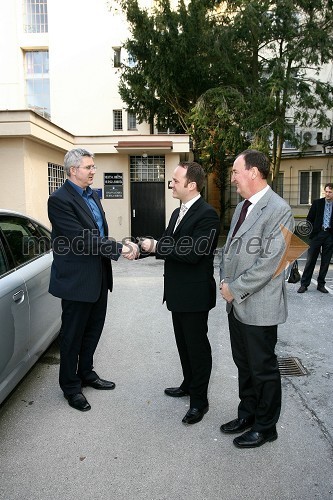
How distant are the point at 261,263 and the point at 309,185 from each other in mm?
20616

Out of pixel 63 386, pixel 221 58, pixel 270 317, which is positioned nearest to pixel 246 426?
pixel 270 317

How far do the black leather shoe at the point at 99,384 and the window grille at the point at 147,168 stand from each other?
10.4 meters

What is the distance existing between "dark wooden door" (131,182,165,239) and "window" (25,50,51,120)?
27.8 ft

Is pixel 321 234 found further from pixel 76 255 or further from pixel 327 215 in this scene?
pixel 76 255

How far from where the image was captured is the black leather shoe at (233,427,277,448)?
270 centimetres

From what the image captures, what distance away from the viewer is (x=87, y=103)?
58.5 ft

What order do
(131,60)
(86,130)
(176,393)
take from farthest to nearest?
(86,130) < (131,60) < (176,393)

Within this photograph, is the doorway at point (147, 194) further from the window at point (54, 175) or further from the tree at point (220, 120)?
the window at point (54, 175)

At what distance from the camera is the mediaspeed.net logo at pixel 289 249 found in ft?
8.31

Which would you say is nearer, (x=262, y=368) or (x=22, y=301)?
(x=262, y=368)

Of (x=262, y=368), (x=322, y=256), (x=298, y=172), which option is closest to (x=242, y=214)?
(x=262, y=368)

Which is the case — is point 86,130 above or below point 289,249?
above

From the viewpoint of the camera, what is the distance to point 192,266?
9.53ft

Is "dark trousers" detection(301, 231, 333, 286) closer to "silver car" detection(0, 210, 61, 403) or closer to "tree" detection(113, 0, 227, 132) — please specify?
"silver car" detection(0, 210, 61, 403)
